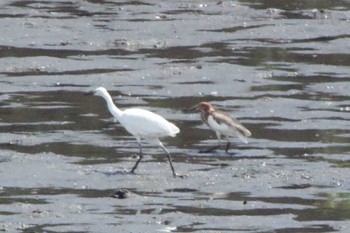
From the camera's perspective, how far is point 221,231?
495 inches

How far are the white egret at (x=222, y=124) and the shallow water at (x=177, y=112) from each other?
23 centimetres

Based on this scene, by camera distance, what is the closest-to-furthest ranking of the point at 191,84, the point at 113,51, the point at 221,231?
1. the point at 221,231
2. the point at 191,84
3. the point at 113,51

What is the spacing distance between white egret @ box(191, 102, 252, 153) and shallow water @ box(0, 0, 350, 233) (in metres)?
0.23

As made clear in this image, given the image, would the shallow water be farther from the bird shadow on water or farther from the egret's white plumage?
the egret's white plumage

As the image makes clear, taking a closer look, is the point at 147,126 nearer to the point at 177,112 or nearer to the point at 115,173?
the point at 115,173

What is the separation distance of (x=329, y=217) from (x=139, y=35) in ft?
40.7

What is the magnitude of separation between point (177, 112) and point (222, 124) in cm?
216

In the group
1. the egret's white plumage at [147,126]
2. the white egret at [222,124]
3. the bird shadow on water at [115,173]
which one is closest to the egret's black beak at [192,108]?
the white egret at [222,124]

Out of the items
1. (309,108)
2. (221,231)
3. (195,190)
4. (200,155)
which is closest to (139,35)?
(309,108)

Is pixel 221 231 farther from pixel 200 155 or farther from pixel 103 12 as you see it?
pixel 103 12

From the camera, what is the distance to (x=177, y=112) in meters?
18.7

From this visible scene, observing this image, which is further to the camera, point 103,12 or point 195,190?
point 103,12

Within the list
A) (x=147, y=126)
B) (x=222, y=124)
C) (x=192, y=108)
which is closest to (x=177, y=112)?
(x=192, y=108)

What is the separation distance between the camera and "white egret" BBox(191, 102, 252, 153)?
16391 millimetres
